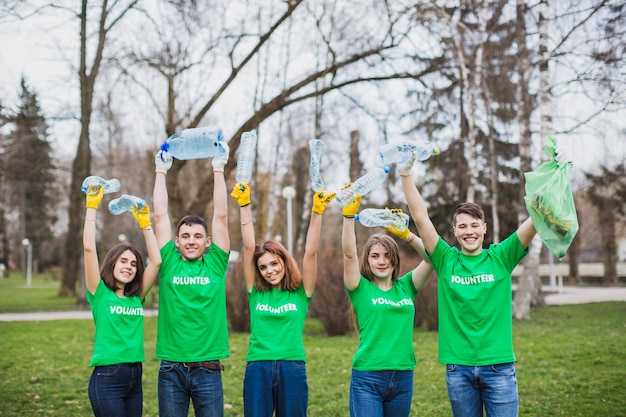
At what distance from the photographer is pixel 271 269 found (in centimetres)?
378

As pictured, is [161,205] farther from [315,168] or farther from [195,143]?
[315,168]

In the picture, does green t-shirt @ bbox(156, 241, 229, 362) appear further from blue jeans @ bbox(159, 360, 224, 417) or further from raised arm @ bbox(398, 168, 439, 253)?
raised arm @ bbox(398, 168, 439, 253)

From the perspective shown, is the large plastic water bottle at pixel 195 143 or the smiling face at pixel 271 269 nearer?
the smiling face at pixel 271 269

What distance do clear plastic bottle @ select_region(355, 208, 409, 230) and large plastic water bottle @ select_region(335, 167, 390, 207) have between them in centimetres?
17

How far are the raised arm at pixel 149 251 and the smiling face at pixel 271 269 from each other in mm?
Result: 709

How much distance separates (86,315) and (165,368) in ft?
52.0

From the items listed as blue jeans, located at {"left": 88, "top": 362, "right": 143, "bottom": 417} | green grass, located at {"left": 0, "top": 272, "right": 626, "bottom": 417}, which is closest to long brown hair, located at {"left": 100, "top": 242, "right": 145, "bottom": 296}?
blue jeans, located at {"left": 88, "top": 362, "right": 143, "bottom": 417}

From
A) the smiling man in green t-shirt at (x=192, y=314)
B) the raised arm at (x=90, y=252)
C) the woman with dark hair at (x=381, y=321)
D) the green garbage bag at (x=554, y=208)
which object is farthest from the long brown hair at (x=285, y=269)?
the green garbage bag at (x=554, y=208)

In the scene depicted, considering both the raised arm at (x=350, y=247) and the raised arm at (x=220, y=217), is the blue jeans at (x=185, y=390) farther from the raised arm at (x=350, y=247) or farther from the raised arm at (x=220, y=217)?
the raised arm at (x=350, y=247)

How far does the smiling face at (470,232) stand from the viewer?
11.6 feet

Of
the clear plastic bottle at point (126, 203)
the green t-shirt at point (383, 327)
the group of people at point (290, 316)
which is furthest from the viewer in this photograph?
the clear plastic bottle at point (126, 203)

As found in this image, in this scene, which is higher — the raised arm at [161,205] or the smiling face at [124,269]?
the raised arm at [161,205]

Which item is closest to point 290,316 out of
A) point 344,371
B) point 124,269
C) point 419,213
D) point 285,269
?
point 285,269

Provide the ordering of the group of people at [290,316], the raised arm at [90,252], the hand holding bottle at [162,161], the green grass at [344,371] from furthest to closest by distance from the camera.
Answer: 1. the green grass at [344,371]
2. the hand holding bottle at [162,161]
3. the raised arm at [90,252]
4. the group of people at [290,316]
